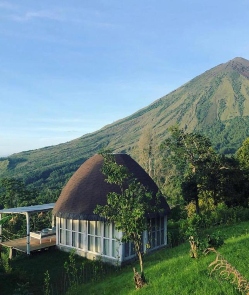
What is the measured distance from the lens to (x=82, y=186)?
1734 cm

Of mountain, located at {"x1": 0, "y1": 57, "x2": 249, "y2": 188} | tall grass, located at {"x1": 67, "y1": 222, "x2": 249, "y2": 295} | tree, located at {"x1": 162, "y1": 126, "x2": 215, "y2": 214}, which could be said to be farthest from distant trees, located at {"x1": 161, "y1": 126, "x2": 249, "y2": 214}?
mountain, located at {"x1": 0, "y1": 57, "x2": 249, "y2": 188}

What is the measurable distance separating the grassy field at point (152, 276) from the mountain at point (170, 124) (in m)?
77.2

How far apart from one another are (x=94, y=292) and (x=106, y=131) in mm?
157446

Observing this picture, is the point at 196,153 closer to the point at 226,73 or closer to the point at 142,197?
the point at 142,197

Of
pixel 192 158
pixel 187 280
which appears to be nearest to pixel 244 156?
pixel 192 158

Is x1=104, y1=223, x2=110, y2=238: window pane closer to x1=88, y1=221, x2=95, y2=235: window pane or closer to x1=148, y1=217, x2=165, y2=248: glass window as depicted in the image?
x1=88, y1=221, x2=95, y2=235: window pane

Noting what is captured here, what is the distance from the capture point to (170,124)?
479 ft

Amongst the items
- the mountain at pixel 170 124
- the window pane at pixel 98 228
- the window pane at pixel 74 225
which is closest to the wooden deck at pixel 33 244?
the window pane at pixel 74 225

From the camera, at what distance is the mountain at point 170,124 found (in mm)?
113375

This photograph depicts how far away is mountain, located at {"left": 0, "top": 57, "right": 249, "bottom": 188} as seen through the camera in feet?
372

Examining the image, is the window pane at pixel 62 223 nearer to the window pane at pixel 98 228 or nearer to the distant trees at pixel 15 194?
the window pane at pixel 98 228

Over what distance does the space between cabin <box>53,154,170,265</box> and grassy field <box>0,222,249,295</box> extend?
77 cm

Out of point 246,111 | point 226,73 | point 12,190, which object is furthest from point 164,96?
point 12,190

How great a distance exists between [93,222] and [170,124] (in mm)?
132509
